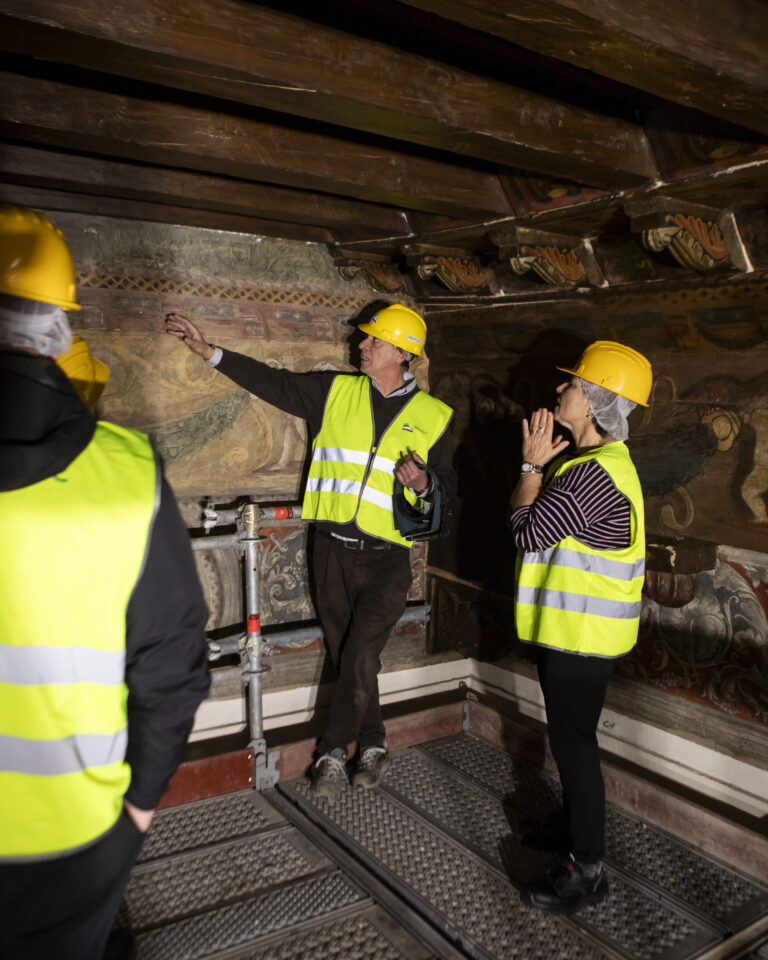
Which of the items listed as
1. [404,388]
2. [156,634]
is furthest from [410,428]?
[156,634]

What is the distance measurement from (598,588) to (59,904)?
6.34ft

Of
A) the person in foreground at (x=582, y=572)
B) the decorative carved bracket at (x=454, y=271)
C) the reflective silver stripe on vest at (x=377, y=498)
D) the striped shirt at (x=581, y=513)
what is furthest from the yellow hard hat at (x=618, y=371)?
the decorative carved bracket at (x=454, y=271)

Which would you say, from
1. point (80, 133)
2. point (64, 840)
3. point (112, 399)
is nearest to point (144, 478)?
point (64, 840)

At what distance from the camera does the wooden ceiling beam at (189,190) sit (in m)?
2.88

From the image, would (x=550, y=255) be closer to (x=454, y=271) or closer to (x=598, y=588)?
(x=454, y=271)

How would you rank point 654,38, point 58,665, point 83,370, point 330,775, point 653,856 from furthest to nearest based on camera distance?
1. point 330,775
2. point 653,856
3. point 83,370
4. point 654,38
5. point 58,665

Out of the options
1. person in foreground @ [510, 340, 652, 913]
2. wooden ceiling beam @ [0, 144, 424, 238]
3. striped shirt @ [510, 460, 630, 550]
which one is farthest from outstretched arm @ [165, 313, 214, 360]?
striped shirt @ [510, 460, 630, 550]

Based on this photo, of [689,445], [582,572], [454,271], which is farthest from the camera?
[454,271]

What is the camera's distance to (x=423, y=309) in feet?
15.1

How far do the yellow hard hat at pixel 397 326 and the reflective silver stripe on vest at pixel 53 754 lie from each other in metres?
2.58

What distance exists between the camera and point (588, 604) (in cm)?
266

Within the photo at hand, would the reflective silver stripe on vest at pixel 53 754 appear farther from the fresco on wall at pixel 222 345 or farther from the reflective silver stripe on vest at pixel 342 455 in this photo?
the fresco on wall at pixel 222 345

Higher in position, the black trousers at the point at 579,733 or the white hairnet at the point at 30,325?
the white hairnet at the point at 30,325

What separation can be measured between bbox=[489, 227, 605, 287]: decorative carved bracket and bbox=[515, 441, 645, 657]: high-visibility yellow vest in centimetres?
108
